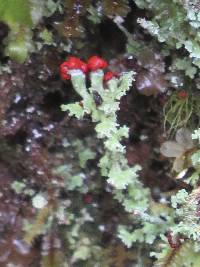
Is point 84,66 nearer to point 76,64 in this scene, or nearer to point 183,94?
point 76,64

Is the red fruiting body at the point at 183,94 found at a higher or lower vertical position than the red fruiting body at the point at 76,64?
lower

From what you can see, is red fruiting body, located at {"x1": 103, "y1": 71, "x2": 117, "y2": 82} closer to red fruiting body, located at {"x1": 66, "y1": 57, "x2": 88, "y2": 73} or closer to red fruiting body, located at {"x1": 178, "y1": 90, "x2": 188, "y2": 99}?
red fruiting body, located at {"x1": 66, "y1": 57, "x2": 88, "y2": 73}

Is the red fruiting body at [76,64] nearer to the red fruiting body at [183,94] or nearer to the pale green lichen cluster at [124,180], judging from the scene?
the pale green lichen cluster at [124,180]

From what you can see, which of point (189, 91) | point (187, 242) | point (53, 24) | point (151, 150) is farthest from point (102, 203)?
point (53, 24)

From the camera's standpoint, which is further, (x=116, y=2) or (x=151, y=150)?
(x=151, y=150)

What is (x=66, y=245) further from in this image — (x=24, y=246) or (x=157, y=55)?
(x=157, y=55)

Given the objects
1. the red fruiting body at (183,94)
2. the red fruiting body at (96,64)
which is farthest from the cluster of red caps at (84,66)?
the red fruiting body at (183,94)

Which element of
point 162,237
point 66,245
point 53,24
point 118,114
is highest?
point 53,24

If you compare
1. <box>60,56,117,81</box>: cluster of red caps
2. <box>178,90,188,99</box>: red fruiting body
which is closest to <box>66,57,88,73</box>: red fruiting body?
<box>60,56,117,81</box>: cluster of red caps
